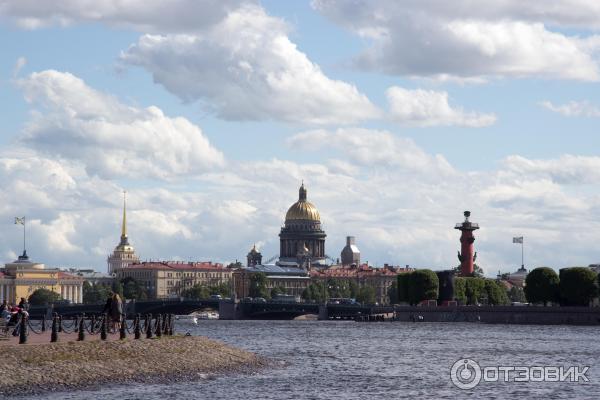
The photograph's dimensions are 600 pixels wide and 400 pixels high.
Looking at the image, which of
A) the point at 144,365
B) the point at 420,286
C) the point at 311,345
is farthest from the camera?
the point at 420,286

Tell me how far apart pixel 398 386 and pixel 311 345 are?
3490 cm

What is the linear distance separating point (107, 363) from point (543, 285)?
10601 centimetres

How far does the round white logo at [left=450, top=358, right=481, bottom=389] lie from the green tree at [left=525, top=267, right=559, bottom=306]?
8411cm

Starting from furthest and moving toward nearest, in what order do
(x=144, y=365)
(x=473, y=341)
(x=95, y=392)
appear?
(x=473, y=341)
(x=144, y=365)
(x=95, y=392)

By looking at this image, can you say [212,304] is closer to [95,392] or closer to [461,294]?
[461,294]

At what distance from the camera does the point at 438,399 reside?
44625mm

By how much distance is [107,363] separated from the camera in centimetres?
4719

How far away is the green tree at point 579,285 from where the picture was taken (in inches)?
5664

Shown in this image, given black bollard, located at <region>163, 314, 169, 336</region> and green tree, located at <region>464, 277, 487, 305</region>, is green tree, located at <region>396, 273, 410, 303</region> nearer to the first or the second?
green tree, located at <region>464, 277, 487, 305</region>

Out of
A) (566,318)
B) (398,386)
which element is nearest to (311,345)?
(398,386)

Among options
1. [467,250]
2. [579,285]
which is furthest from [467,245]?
[579,285]
